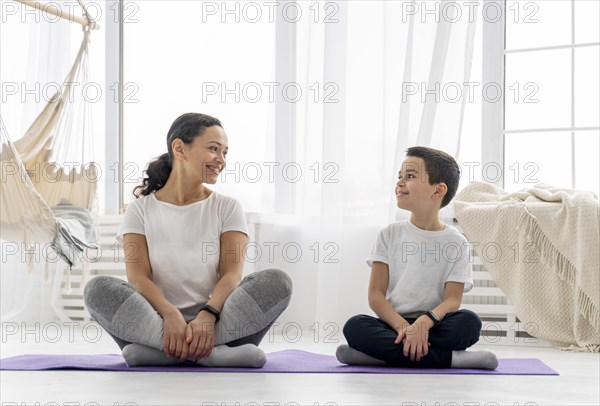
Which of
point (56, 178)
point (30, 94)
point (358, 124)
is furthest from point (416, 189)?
point (30, 94)

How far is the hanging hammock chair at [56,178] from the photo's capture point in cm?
278

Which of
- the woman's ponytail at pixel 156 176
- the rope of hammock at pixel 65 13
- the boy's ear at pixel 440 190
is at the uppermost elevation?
the rope of hammock at pixel 65 13

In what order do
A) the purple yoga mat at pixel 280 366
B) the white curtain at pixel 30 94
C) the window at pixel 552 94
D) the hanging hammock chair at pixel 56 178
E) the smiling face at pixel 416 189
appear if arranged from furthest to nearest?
the white curtain at pixel 30 94 → the window at pixel 552 94 → the hanging hammock chair at pixel 56 178 → the smiling face at pixel 416 189 → the purple yoga mat at pixel 280 366

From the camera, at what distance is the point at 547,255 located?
276 centimetres

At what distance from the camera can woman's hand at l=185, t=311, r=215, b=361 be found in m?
1.94

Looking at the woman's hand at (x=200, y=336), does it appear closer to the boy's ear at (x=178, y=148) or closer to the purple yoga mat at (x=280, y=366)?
the purple yoga mat at (x=280, y=366)

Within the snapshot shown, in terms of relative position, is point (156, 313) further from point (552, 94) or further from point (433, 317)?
Answer: point (552, 94)

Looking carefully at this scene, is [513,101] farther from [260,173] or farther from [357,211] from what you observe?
[260,173]

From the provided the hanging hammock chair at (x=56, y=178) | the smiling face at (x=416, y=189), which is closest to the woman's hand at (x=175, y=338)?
the smiling face at (x=416, y=189)

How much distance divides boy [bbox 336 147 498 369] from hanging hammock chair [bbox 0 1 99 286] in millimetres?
1126

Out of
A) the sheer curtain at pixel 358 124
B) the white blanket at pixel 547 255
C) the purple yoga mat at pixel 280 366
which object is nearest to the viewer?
the purple yoga mat at pixel 280 366

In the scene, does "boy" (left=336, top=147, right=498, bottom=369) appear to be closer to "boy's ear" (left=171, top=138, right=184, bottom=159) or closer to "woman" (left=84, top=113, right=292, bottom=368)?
"woman" (left=84, top=113, right=292, bottom=368)

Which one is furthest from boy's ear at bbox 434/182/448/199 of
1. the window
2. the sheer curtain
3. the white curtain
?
the white curtain

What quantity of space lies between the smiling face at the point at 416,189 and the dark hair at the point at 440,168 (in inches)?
0.5
